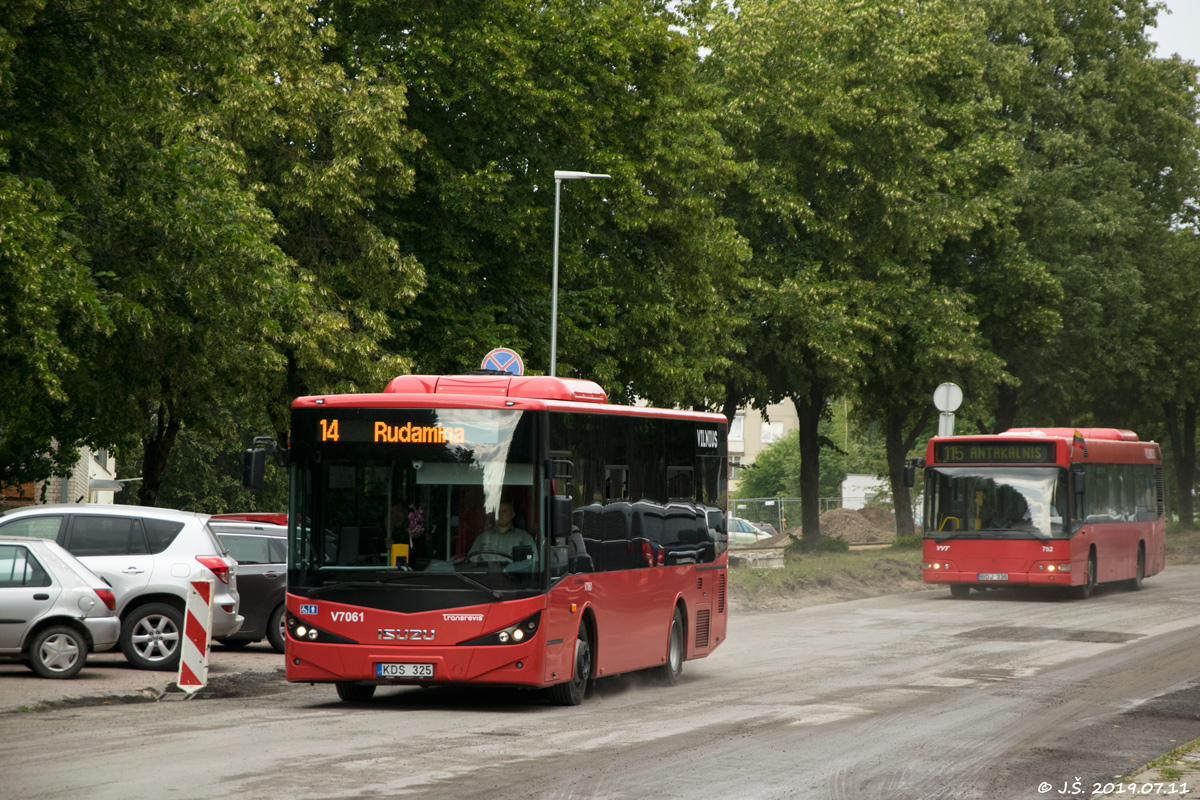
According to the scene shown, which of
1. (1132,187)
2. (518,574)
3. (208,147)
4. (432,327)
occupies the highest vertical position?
(1132,187)

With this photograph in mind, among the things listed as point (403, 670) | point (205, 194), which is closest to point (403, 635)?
point (403, 670)

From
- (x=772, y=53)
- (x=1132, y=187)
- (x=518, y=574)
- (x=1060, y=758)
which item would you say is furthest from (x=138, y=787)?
(x=1132, y=187)

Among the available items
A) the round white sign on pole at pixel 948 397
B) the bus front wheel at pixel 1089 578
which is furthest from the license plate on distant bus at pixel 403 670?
the bus front wheel at pixel 1089 578

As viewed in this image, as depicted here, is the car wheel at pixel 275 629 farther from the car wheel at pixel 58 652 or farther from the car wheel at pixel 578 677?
the car wheel at pixel 578 677

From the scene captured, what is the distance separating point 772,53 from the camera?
36656 millimetres

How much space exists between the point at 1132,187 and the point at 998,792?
1621 inches

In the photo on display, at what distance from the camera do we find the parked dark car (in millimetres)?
18703

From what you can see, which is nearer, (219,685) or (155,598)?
(219,685)

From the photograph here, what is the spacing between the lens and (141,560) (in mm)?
16203

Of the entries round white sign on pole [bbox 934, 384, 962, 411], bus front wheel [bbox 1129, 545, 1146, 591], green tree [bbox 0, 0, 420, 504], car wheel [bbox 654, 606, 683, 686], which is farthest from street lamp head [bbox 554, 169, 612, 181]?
bus front wheel [bbox 1129, 545, 1146, 591]

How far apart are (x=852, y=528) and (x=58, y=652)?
155 ft

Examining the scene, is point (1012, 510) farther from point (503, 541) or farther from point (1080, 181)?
point (1080, 181)

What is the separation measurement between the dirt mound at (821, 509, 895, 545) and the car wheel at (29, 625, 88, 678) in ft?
139

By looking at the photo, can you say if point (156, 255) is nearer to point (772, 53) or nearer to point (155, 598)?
point (155, 598)
